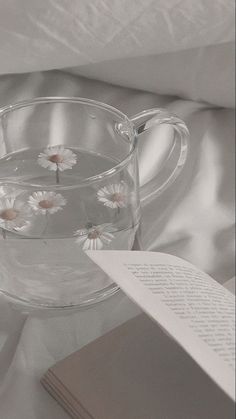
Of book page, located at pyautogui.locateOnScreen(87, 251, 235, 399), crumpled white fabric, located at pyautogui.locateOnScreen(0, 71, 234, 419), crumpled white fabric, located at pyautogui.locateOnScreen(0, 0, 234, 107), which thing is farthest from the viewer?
crumpled white fabric, located at pyautogui.locateOnScreen(0, 0, 234, 107)

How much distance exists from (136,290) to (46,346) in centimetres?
12

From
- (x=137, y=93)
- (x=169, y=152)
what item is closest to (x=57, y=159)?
(x=169, y=152)

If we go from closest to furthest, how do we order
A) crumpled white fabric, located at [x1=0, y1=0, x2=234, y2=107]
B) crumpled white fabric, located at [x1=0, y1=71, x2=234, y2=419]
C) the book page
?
the book page → crumpled white fabric, located at [x1=0, y1=71, x2=234, y2=419] → crumpled white fabric, located at [x1=0, y1=0, x2=234, y2=107]

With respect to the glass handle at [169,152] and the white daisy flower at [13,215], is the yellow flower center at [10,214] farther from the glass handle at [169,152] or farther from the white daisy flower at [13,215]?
the glass handle at [169,152]

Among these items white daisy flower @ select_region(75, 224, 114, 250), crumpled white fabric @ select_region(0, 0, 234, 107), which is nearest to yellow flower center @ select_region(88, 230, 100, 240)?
white daisy flower @ select_region(75, 224, 114, 250)

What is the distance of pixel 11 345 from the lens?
1.71 feet

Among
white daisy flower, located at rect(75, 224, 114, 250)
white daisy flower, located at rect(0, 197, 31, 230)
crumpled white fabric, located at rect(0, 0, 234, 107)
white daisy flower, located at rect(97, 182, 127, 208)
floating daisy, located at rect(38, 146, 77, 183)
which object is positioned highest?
crumpled white fabric, located at rect(0, 0, 234, 107)

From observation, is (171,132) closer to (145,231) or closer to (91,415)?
(145,231)

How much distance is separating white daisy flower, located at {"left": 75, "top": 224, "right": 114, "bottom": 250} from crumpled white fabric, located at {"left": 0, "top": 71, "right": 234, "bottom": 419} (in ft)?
0.18

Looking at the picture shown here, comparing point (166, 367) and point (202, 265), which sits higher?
point (202, 265)

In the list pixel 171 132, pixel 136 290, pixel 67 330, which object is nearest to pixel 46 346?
pixel 67 330

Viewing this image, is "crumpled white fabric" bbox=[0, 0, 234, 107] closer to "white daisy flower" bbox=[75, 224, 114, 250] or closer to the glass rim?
the glass rim

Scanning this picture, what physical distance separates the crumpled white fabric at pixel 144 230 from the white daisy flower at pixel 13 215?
65 mm

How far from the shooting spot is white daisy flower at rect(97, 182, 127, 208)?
0.52 m
